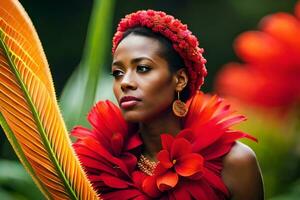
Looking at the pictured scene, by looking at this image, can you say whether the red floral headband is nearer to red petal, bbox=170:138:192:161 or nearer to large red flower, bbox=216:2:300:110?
red petal, bbox=170:138:192:161

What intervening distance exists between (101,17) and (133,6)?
214 centimetres

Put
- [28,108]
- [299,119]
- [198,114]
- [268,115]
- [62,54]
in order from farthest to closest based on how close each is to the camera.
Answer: [62,54] < [268,115] < [299,119] < [198,114] < [28,108]

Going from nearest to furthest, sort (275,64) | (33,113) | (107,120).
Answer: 1. (33,113)
2. (107,120)
3. (275,64)

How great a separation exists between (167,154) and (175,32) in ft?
0.56

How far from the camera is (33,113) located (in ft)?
3.59

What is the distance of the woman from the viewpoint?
3.67ft

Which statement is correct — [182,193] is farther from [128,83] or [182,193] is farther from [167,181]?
[128,83]

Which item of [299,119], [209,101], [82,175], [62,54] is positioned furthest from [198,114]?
[62,54]

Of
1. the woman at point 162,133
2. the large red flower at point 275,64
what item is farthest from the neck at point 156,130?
the large red flower at point 275,64

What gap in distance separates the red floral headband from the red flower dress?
6cm

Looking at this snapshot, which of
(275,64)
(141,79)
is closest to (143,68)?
(141,79)

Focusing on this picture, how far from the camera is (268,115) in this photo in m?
1.66

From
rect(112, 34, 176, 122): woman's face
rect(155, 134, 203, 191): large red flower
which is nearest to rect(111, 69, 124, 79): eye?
rect(112, 34, 176, 122): woman's face

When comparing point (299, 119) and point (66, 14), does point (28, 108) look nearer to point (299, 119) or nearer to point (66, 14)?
point (299, 119)
